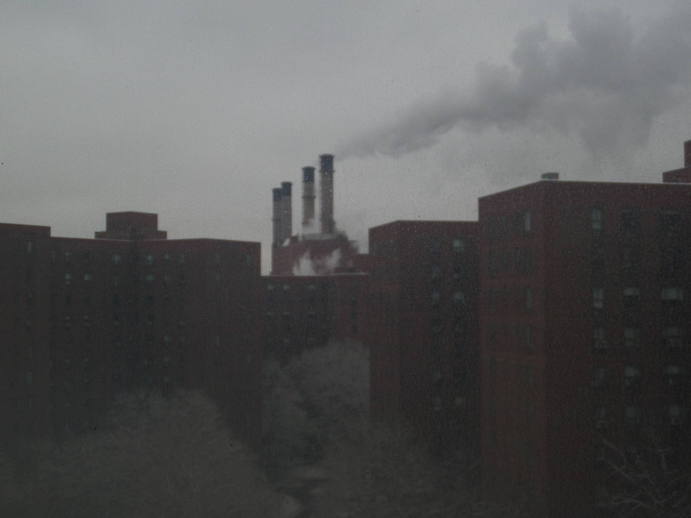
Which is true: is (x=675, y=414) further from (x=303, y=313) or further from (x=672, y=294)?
(x=303, y=313)

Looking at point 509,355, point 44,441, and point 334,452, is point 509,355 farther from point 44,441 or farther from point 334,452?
point 44,441

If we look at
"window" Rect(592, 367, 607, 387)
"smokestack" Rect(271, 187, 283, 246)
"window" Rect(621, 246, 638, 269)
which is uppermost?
"smokestack" Rect(271, 187, 283, 246)

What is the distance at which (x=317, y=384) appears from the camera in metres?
79.7

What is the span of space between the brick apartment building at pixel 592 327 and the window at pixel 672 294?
0.17 ft

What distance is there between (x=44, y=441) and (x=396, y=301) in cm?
2848

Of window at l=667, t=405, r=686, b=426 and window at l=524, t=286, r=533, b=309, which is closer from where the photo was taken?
window at l=667, t=405, r=686, b=426

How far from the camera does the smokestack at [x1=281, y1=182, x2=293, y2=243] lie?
106938 millimetres

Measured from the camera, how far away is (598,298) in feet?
122

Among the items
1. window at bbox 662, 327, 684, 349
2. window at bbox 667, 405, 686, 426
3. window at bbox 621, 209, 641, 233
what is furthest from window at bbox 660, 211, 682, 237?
window at bbox 667, 405, 686, 426

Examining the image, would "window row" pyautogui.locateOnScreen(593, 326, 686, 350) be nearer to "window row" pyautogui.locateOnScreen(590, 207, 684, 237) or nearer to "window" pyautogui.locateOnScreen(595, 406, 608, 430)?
"window" pyautogui.locateOnScreen(595, 406, 608, 430)

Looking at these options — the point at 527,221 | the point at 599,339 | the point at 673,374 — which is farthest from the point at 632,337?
the point at 527,221

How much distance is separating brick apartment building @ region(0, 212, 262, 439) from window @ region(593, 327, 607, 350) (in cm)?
3893

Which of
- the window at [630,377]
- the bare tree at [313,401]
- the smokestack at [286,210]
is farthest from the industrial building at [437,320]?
the smokestack at [286,210]

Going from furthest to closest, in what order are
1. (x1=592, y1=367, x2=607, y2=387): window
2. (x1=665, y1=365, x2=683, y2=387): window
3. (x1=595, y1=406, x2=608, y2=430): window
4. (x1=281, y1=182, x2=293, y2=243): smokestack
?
(x1=281, y1=182, x2=293, y2=243): smokestack
(x1=665, y1=365, x2=683, y2=387): window
(x1=592, y1=367, x2=607, y2=387): window
(x1=595, y1=406, x2=608, y2=430): window
